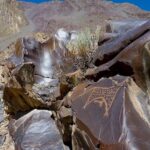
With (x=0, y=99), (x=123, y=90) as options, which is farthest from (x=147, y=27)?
(x=0, y=99)

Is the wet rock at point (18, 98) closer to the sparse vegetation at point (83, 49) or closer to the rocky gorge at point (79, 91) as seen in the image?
the rocky gorge at point (79, 91)

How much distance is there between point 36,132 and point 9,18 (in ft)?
84.4

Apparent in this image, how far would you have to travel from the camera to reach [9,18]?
104ft

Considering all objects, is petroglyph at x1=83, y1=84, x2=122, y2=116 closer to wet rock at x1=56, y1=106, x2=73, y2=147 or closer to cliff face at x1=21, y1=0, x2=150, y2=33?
wet rock at x1=56, y1=106, x2=73, y2=147

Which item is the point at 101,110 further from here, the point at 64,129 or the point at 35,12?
the point at 35,12

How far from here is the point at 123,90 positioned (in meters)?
5.13

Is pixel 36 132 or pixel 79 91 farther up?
pixel 79 91

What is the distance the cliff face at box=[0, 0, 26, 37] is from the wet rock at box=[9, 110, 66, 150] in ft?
71.8

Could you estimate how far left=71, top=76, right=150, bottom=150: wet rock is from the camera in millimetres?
4590

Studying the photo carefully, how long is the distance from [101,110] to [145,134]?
2.10 ft

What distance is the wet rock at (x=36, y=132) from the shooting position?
6.33 meters

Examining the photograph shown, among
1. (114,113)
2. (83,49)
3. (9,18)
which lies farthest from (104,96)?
(9,18)

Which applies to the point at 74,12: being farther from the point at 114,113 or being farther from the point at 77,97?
the point at 114,113

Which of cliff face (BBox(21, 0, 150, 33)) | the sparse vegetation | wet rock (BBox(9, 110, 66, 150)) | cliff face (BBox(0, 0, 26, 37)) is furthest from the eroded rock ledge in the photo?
cliff face (BBox(21, 0, 150, 33))
